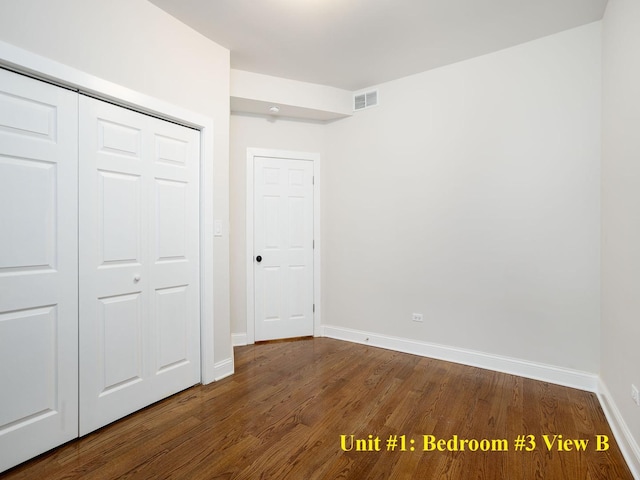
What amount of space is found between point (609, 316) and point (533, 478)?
133 centimetres

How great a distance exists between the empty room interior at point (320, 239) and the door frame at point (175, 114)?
0.02 metres

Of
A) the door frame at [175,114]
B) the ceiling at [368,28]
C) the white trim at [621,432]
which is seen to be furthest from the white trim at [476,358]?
the ceiling at [368,28]

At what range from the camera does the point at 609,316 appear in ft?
7.16

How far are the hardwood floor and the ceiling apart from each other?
2943 millimetres

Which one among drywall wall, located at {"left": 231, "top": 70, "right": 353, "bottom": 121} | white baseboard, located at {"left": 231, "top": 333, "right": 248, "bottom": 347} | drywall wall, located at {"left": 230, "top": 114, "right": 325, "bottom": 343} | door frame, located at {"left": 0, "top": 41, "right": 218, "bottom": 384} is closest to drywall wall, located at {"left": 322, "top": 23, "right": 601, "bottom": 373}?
drywall wall, located at {"left": 231, "top": 70, "right": 353, "bottom": 121}

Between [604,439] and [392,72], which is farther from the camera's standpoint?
[392,72]

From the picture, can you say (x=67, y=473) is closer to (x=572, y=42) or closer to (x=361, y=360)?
(x=361, y=360)

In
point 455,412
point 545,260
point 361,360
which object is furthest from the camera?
point 361,360

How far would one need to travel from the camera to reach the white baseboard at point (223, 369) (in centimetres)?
269

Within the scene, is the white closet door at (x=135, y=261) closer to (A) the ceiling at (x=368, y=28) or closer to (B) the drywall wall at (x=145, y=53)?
(B) the drywall wall at (x=145, y=53)

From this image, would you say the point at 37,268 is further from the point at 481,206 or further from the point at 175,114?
the point at 481,206

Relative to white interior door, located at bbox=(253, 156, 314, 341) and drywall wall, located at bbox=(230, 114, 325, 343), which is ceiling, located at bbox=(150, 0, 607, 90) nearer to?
drywall wall, located at bbox=(230, 114, 325, 343)

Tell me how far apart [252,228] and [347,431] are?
237cm

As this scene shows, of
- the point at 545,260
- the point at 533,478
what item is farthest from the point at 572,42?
the point at 533,478
